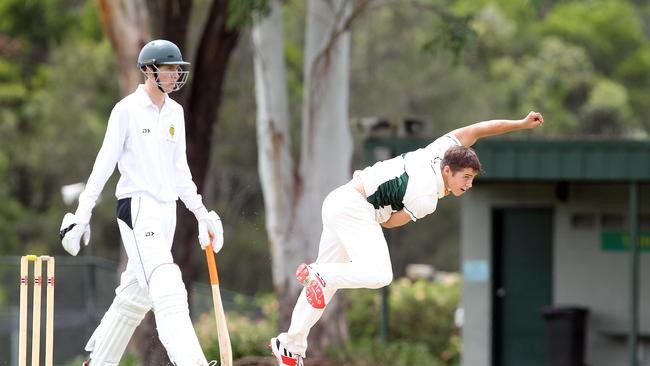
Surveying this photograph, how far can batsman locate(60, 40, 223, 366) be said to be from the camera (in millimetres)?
7902

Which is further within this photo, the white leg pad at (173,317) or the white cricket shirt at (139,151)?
the white cricket shirt at (139,151)

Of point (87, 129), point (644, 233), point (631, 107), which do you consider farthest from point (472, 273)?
point (631, 107)

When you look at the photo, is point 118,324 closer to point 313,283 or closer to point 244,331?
point 313,283

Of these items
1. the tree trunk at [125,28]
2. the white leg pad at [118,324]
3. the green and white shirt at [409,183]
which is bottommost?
the white leg pad at [118,324]

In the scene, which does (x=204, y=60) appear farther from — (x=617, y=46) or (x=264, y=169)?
(x=617, y=46)

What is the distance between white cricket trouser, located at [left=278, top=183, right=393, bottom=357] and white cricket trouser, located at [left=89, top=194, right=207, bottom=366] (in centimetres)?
84

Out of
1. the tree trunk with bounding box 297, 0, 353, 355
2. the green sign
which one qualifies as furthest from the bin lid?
the tree trunk with bounding box 297, 0, 353, 355

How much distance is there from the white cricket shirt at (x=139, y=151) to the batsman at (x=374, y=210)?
1040 mm

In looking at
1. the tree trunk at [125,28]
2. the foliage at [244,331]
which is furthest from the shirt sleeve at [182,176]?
the tree trunk at [125,28]

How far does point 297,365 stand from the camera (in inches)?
337

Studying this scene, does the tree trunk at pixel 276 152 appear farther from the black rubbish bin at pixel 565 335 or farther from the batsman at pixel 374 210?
the batsman at pixel 374 210

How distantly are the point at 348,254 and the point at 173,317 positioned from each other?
4.10ft

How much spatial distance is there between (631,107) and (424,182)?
40947 millimetres

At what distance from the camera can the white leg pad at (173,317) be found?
25.2ft
